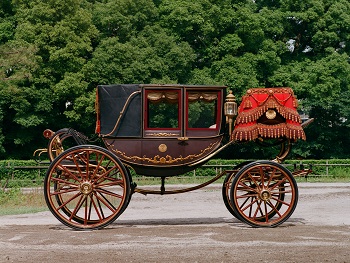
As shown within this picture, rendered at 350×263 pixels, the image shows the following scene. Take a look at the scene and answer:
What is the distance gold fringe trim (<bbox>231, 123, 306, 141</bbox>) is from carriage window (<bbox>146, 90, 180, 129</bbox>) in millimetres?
Answer: 1231

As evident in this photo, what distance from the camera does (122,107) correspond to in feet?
44.8

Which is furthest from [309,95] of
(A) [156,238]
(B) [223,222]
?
(A) [156,238]

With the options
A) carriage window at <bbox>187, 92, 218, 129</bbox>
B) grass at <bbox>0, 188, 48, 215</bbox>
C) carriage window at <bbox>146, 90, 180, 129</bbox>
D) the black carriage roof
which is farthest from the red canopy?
grass at <bbox>0, 188, 48, 215</bbox>

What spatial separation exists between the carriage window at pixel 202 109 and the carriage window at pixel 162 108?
27 centimetres

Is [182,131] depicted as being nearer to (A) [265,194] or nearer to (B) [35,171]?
(A) [265,194]

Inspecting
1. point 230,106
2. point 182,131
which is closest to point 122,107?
point 182,131

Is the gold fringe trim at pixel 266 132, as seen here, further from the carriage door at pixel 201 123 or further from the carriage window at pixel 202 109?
the carriage window at pixel 202 109

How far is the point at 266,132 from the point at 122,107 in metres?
2.84

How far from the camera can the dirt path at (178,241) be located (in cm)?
983

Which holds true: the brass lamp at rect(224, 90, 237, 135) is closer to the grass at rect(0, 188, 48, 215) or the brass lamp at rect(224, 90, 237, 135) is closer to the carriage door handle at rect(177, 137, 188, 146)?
the carriage door handle at rect(177, 137, 188, 146)

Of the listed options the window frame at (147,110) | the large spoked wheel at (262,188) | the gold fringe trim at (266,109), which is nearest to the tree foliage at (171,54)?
the window frame at (147,110)

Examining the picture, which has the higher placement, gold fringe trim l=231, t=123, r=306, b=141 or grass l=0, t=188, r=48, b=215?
gold fringe trim l=231, t=123, r=306, b=141

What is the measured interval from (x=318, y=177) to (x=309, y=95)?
10.4 m

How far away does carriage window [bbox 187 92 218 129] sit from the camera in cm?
1371
